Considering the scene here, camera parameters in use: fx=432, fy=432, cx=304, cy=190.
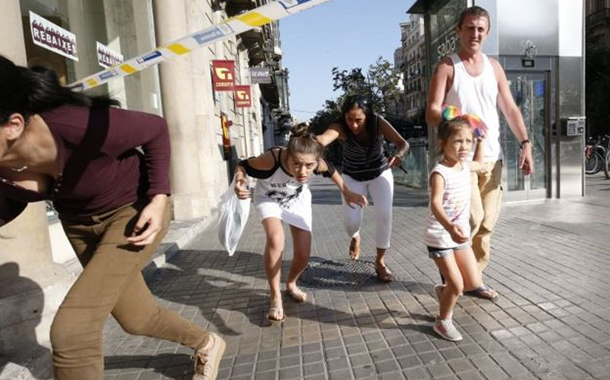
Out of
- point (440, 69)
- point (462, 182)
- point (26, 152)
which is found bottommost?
point (462, 182)

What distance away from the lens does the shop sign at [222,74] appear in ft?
36.8

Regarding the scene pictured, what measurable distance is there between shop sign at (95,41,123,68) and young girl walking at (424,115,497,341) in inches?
230

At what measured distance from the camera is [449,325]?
276cm

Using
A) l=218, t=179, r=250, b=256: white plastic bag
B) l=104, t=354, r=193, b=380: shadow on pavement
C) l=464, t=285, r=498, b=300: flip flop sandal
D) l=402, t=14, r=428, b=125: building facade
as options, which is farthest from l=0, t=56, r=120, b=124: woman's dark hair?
l=402, t=14, r=428, b=125: building facade

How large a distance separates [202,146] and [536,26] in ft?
22.4

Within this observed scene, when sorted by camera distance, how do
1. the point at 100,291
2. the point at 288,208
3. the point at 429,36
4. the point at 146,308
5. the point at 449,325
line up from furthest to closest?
1. the point at 429,36
2. the point at 288,208
3. the point at 449,325
4. the point at 146,308
5. the point at 100,291

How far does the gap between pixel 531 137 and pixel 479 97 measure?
5936 millimetres

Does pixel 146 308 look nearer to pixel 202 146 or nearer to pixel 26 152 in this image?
pixel 26 152

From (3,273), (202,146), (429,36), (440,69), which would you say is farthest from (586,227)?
(202,146)

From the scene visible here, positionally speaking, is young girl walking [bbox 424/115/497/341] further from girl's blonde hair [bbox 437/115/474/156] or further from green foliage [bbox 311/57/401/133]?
green foliage [bbox 311/57/401/133]

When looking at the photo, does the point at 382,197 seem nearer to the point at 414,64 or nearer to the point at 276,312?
→ the point at 276,312

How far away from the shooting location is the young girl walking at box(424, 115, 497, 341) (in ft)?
8.73

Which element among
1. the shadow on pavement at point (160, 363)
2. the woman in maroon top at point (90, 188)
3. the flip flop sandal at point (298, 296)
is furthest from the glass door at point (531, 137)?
the woman in maroon top at point (90, 188)

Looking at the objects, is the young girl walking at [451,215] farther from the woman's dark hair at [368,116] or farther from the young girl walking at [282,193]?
the woman's dark hair at [368,116]
